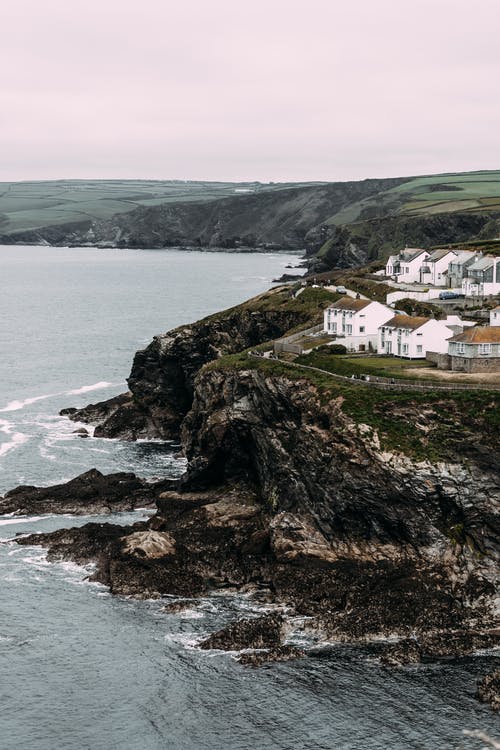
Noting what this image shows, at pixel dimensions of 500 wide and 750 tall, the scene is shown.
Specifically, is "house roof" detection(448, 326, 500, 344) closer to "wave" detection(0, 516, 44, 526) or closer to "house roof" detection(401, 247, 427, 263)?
"wave" detection(0, 516, 44, 526)

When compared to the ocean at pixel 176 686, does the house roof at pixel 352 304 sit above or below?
above

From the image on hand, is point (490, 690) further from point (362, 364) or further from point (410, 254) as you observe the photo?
point (410, 254)

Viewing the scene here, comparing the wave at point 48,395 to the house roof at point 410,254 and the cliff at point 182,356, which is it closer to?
the cliff at point 182,356

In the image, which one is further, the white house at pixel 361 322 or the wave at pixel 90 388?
the wave at pixel 90 388

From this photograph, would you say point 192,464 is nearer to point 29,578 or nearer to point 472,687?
point 29,578

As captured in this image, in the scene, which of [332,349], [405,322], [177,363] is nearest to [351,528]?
[405,322]

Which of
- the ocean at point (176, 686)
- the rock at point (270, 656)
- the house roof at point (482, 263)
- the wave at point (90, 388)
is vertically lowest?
the ocean at point (176, 686)

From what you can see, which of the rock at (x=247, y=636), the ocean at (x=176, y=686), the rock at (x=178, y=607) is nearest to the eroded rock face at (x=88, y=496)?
the ocean at (x=176, y=686)

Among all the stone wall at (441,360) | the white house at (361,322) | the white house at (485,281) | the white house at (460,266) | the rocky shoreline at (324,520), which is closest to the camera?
the rocky shoreline at (324,520)
